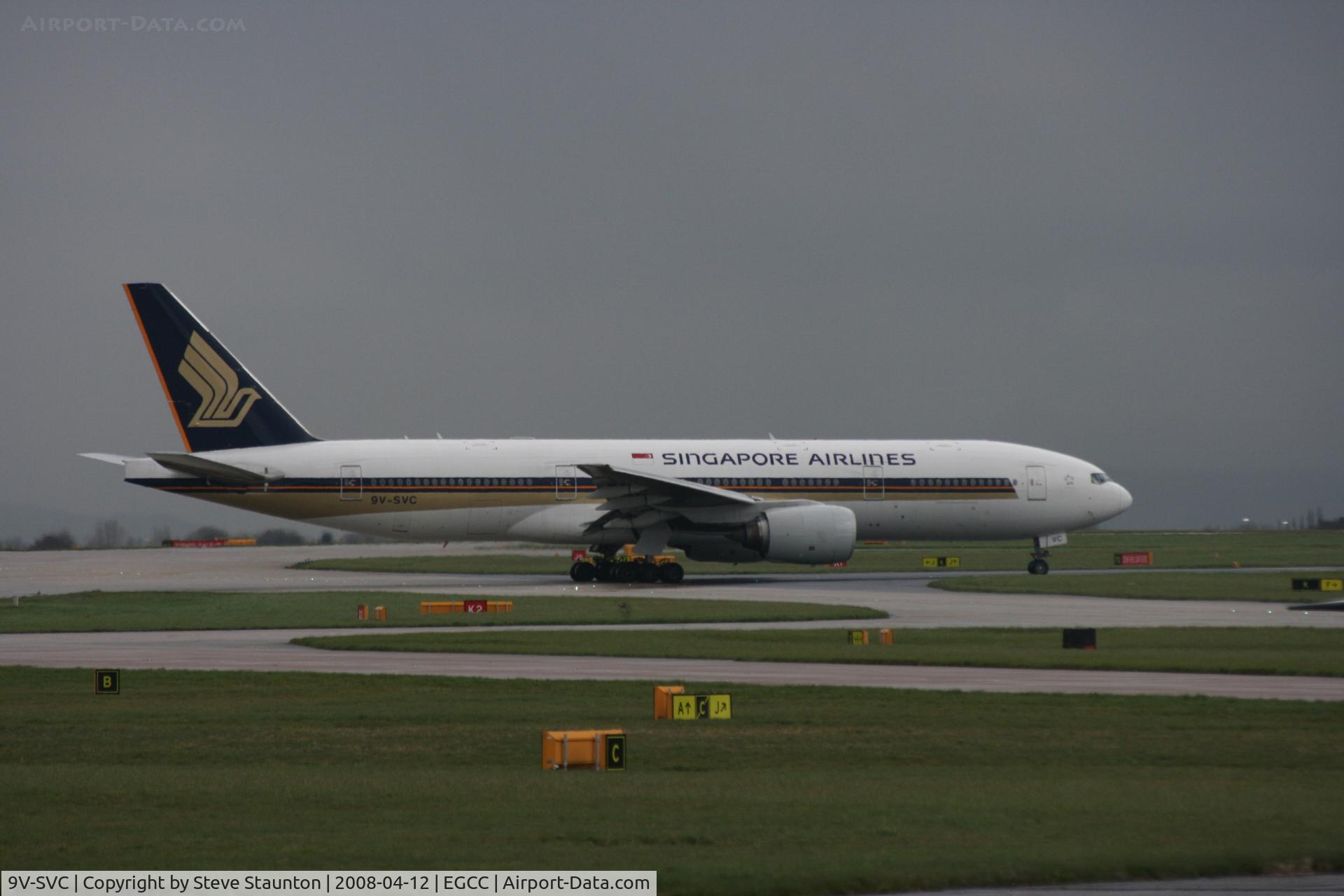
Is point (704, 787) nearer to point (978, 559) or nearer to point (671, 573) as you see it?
point (671, 573)

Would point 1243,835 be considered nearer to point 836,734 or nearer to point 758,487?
point 836,734

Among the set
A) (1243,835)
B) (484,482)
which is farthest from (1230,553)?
(1243,835)

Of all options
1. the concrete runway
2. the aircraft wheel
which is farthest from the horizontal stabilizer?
the aircraft wheel

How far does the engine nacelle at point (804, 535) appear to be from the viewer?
1599 inches

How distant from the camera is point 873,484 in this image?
44.7 meters

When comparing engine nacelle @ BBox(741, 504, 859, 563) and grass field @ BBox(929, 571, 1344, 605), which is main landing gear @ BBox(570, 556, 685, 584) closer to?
engine nacelle @ BBox(741, 504, 859, 563)

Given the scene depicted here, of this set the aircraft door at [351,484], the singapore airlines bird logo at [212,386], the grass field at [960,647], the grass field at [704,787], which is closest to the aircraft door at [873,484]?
the aircraft door at [351,484]

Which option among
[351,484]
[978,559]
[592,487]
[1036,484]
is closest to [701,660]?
[592,487]

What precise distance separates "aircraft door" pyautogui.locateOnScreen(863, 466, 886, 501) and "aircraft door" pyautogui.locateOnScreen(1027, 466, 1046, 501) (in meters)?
5.37

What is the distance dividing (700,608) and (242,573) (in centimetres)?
2511

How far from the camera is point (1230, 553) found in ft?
217

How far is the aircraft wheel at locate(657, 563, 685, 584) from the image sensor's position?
42.2 m

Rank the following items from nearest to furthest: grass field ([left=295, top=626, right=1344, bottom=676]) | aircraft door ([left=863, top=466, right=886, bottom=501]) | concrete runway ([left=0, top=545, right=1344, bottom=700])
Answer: concrete runway ([left=0, top=545, right=1344, bottom=700]), grass field ([left=295, top=626, right=1344, bottom=676]), aircraft door ([left=863, top=466, right=886, bottom=501])

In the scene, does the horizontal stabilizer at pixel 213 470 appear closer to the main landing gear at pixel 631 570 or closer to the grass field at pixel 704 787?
the main landing gear at pixel 631 570
